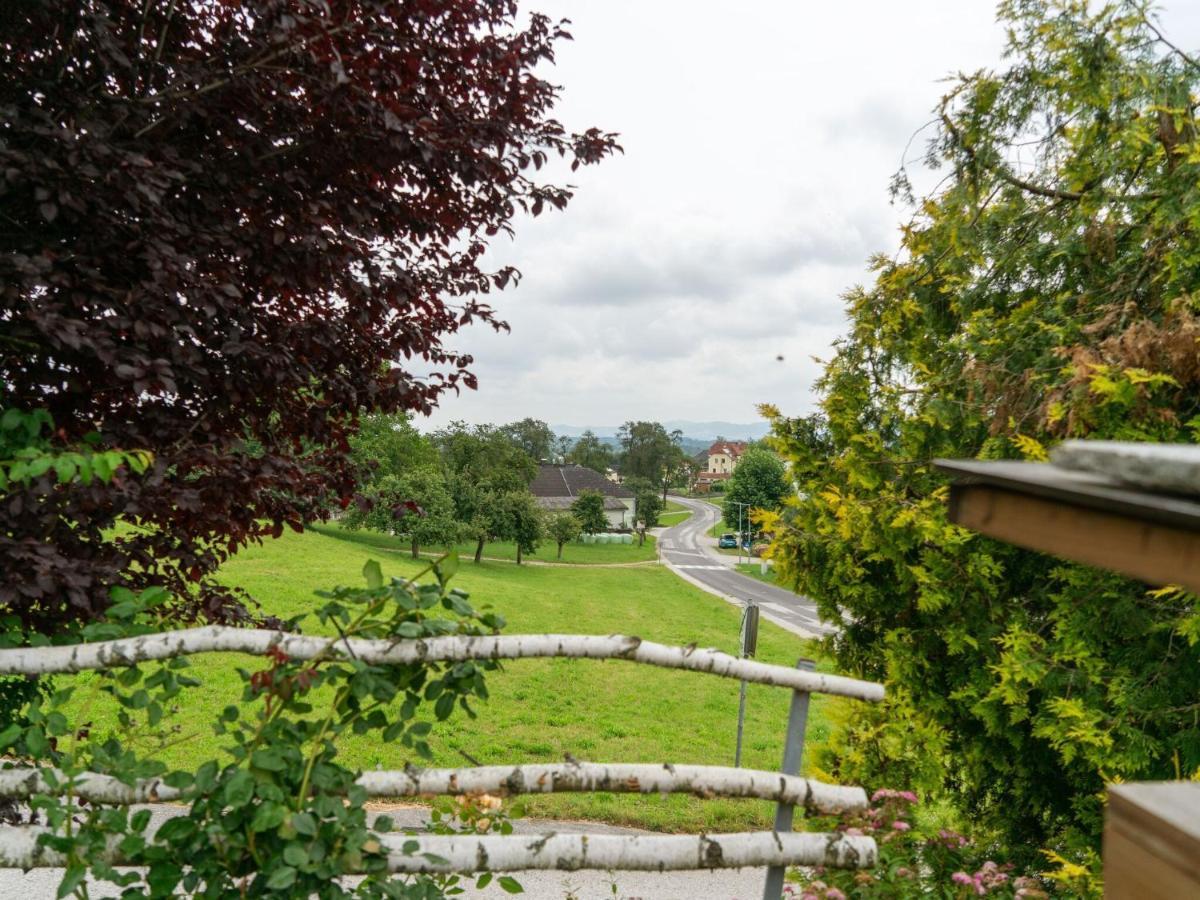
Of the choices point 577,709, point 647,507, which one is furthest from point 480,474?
point 577,709

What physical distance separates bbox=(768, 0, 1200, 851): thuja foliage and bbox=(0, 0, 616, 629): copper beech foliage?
11.0 ft

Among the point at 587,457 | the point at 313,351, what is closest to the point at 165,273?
the point at 313,351

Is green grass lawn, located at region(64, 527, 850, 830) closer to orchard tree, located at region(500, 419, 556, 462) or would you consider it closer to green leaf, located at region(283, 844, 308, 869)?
green leaf, located at region(283, 844, 308, 869)

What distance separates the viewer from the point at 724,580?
47.4 m

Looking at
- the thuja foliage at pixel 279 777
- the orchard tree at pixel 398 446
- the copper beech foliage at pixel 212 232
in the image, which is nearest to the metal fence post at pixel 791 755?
the thuja foliage at pixel 279 777

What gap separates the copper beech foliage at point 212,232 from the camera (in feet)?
8.05

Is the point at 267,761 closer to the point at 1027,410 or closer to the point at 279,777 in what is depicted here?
the point at 279,777

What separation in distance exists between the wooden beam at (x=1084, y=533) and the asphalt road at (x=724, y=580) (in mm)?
9924

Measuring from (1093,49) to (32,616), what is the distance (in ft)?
21.6

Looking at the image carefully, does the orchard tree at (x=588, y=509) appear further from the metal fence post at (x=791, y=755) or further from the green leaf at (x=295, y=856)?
the green leaf at (x=295, y=856)

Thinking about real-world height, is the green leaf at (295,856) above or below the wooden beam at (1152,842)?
below

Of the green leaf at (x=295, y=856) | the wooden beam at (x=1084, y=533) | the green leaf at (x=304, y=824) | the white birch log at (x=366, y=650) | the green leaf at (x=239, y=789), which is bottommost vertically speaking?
the green leaf at (x=295, y=856)

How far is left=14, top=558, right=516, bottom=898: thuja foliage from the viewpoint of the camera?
61.9 inches

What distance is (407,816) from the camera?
6.92 m
